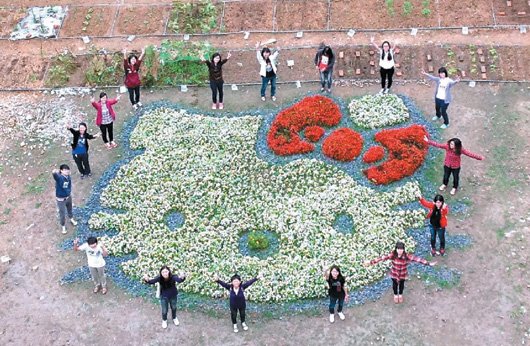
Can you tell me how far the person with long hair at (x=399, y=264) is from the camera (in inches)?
644

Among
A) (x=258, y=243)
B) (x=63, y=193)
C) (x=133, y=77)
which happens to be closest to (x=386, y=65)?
(x=258, y=243)

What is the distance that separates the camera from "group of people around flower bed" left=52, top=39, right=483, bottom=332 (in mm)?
16141

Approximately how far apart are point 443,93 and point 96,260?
11568mm

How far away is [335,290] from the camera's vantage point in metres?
16.1

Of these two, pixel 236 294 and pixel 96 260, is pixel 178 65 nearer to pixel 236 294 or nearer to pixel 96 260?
pixel 96 260

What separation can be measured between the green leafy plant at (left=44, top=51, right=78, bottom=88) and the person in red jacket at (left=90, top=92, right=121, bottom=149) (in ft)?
14.7

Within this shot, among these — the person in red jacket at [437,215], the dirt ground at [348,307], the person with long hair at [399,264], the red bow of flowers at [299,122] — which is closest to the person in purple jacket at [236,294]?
the dirt ground at [348,307]

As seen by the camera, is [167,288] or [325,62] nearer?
[167,288]

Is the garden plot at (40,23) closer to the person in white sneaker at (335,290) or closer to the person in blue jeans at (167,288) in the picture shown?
the person in blue jeans at (167,288)

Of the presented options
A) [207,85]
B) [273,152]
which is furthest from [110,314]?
[207,85]

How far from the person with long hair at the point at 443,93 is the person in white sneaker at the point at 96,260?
11241 millimetres

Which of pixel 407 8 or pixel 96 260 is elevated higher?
pixel 407 8

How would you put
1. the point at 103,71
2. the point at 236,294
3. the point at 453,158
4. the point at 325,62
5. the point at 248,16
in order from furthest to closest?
1. the point at 248,16
2. the point at 103,71
3. the point at 325,62
4. the point at 453,158
5. the point at 236,294

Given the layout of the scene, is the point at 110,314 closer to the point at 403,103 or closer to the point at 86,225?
the point at 86,225
